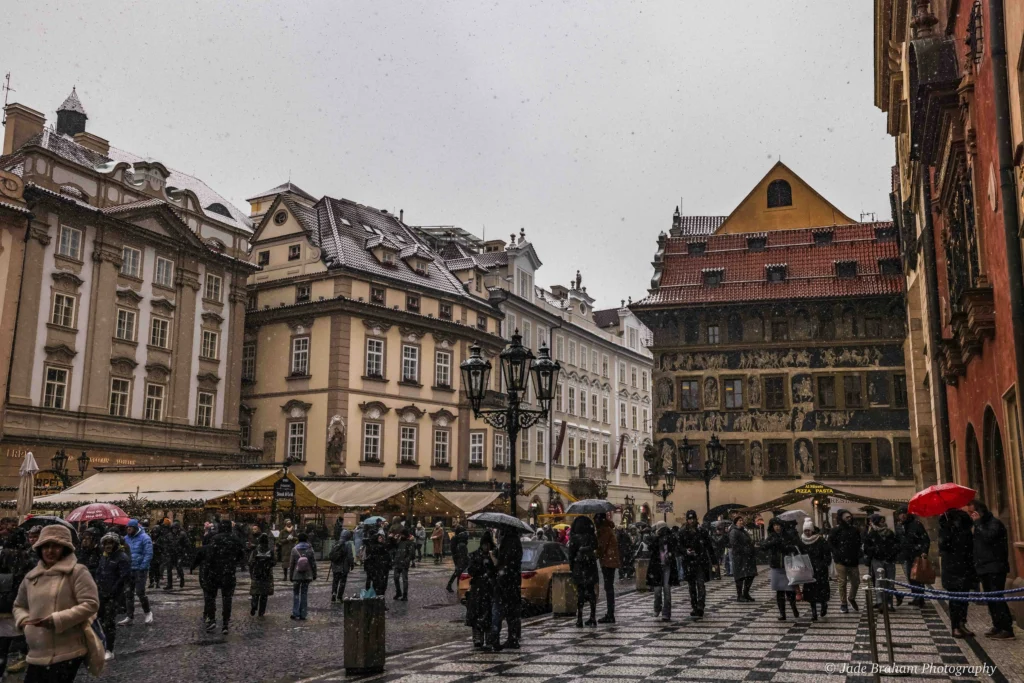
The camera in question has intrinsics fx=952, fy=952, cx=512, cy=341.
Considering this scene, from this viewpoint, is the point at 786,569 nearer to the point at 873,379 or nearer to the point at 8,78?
the point at 873,379

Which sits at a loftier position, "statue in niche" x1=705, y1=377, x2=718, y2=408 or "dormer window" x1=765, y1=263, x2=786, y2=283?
"dormer window" x1=765, y1=263, x2=786, y2=283

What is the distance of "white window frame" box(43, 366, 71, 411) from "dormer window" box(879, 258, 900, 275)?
113ft

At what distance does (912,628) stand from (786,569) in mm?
2142

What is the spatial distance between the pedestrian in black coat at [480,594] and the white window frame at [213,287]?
109 feet

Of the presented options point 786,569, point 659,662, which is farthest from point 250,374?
point 659,662

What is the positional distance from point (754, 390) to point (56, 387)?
2861cm

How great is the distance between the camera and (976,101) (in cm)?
1379

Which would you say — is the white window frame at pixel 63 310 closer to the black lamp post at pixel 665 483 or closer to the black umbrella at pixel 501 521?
the black lamp post at pixel 665 483

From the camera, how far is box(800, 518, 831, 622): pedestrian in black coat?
15.2 metres

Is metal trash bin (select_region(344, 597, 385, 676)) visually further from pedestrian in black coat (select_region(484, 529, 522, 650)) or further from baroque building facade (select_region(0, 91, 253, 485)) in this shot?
baroque building facade (select_region(0, 91, 253, 485))

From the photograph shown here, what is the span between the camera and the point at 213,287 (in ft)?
141

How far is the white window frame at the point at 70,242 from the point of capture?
1405 inches

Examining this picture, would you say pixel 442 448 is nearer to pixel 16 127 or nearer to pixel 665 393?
pixel 665 393

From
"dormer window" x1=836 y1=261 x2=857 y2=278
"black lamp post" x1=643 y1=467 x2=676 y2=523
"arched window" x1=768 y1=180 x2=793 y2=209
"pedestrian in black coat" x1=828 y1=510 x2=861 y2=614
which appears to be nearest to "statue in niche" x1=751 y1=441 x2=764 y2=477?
"black lamp post" x1=643 y1=467 x2=676 y2=523
